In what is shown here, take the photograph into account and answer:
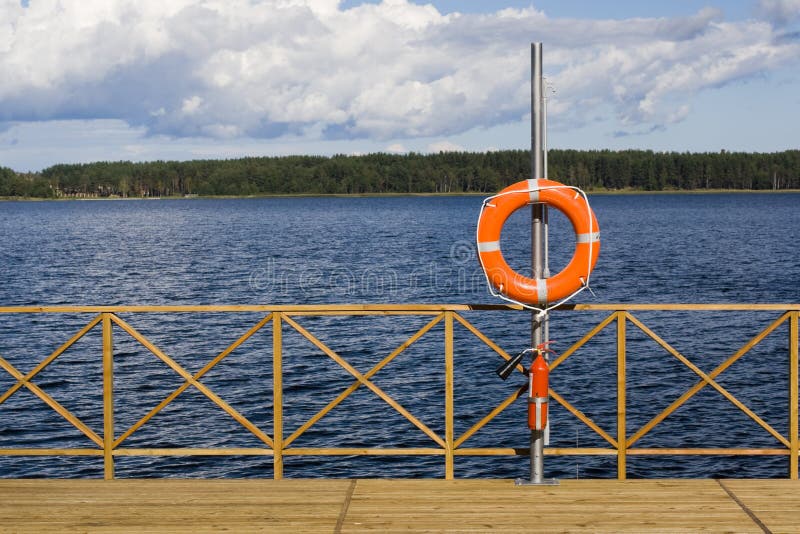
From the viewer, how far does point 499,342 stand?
606 inches

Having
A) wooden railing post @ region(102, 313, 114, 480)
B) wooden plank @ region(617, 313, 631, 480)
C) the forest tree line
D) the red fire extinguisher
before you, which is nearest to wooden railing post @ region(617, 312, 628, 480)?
wooden plank @ region(617, 313, 631, 480)

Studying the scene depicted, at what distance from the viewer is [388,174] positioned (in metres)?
125

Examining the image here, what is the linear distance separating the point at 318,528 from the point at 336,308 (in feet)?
3.74

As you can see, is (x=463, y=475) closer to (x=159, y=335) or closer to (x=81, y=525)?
(x=81, y=525)

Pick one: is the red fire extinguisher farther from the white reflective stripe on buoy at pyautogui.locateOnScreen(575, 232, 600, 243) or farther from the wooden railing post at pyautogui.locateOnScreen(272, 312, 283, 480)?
the wooden railing post at pyautogui.locateOnScreen(272, 312, 283, 480)

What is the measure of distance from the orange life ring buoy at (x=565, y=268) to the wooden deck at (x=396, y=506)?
918mm

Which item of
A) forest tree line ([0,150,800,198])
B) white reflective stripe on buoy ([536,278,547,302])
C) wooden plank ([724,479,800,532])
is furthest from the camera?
forest tree line ([0,150,800,198])

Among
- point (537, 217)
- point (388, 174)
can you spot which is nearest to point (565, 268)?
point (537, 217)

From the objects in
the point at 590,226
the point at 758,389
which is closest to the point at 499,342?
the point at 758,389

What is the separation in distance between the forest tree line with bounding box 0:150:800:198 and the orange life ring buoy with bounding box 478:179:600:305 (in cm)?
10877

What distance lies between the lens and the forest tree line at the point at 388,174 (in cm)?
11900

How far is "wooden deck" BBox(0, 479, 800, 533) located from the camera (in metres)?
3.82

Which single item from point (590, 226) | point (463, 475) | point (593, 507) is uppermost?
point (590, 226)

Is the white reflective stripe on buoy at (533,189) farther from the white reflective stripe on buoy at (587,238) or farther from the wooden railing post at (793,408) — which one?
the wooden railing post at (793,408)
